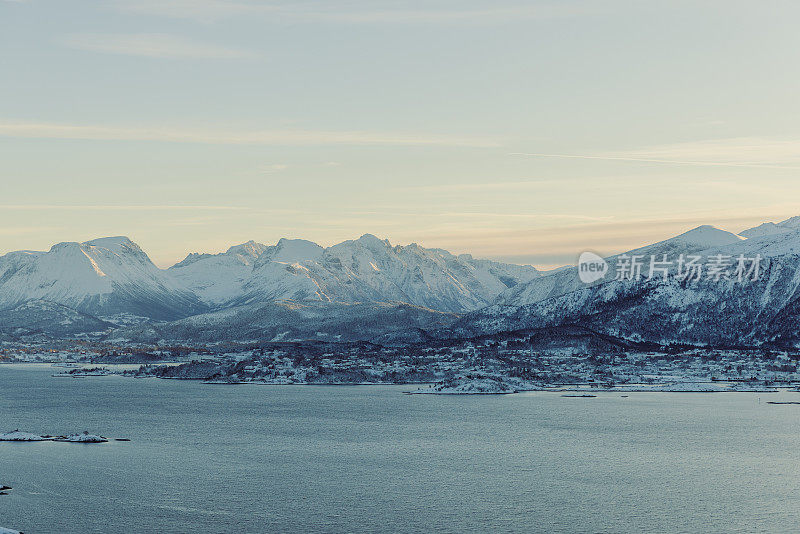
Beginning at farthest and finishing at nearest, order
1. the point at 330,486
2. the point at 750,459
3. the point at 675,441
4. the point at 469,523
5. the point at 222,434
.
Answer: the point at 222,434 < the point at 675,441 < the point at 750,459 < the point at 330,486 < the point at 469,523

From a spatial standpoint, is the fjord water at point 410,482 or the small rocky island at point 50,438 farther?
the small rocky island at point 50,438

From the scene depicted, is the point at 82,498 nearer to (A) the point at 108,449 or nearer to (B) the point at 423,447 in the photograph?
(A) the point at 108,449

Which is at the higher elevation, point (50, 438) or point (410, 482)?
point (50, 438)

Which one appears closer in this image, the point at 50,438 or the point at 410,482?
the point at 410,482

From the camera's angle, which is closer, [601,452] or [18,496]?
[18,496]

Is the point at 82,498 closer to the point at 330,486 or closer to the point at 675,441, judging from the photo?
the point at 330,486

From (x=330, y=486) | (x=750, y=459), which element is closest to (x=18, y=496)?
(x=330, y=486)

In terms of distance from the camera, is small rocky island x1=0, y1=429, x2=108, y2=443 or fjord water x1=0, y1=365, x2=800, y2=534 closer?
fjord water x1=0, y1=365, x2=800, y2=534

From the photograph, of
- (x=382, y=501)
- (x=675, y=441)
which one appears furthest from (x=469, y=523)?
(x=675, y=441)

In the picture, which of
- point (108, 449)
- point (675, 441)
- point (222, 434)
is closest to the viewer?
point (108, 449)
